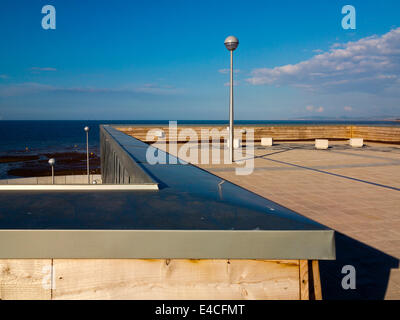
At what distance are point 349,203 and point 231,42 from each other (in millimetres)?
8611

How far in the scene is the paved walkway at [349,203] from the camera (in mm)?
4199

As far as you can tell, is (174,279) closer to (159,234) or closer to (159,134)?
(159,234)

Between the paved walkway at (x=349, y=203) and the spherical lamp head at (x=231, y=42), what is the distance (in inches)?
189

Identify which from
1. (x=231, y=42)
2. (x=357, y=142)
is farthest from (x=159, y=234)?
(x=357, y=142)

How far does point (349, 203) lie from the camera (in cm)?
777

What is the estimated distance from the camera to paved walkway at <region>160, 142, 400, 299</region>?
4.20 m

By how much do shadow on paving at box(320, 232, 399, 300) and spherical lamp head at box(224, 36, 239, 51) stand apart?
406 inches

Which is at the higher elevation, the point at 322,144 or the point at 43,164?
the point at 322,144

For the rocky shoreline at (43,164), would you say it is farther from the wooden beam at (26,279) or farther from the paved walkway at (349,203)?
the wooden beam at (26,279)

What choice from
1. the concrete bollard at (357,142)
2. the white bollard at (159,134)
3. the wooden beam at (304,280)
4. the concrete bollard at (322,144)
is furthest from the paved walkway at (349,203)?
the white bollard at (159,134)

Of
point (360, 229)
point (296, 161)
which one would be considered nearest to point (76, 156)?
point (296, 161)

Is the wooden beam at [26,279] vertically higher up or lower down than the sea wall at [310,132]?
lower down
